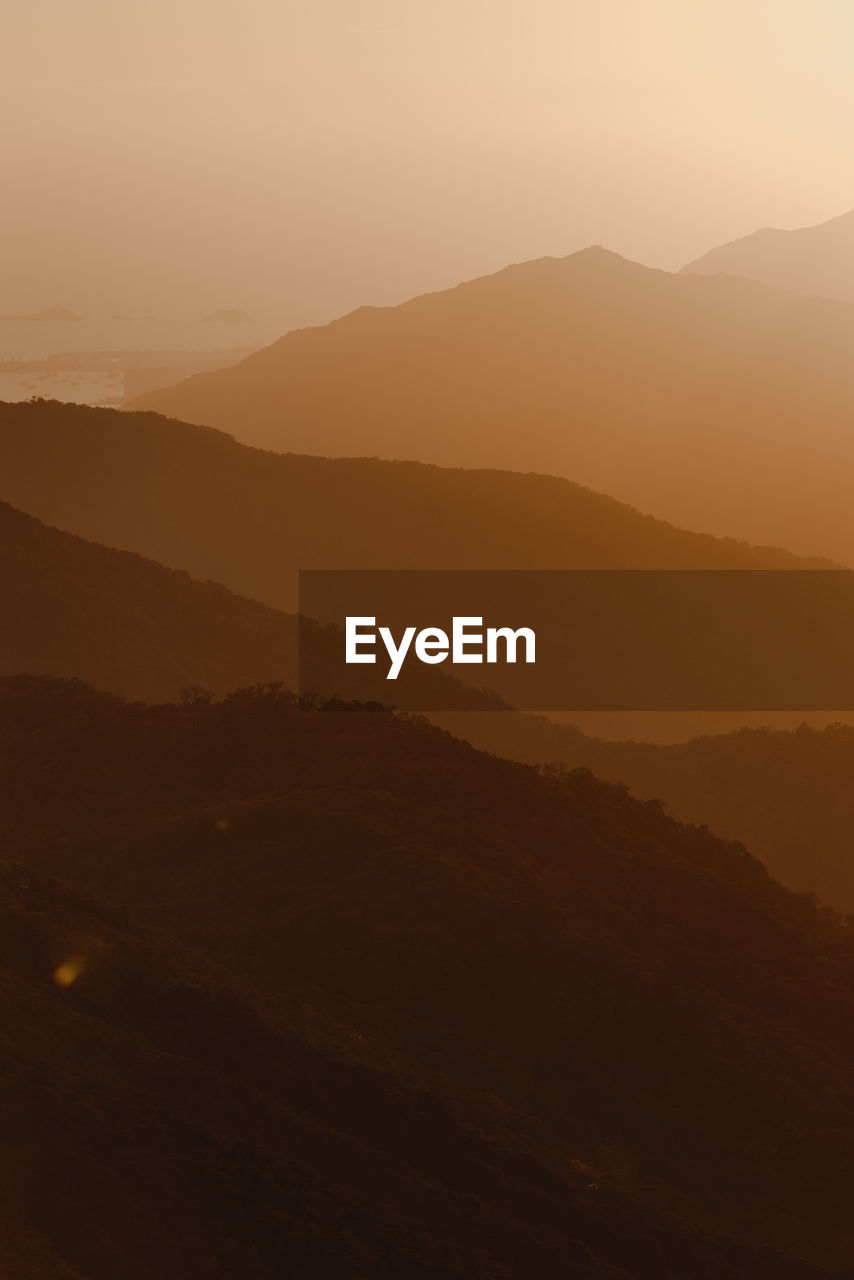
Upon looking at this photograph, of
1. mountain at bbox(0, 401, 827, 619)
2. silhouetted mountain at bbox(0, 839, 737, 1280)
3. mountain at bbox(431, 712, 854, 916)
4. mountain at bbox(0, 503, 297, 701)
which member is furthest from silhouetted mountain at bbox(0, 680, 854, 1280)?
mountain at bbox(0, 401, 827, 619)

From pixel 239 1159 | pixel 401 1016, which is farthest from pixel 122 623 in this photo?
pixel 239 1159

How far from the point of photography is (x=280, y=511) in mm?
57750

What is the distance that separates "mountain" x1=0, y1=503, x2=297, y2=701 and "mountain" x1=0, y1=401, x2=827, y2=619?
1191 cm

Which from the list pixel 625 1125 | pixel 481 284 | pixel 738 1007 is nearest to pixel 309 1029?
pixel 625 1125

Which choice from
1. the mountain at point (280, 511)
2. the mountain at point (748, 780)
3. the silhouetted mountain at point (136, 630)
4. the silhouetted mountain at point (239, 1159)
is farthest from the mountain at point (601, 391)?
the silhouetted mountain at point (239, 1159)

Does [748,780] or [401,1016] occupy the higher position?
[748,780]

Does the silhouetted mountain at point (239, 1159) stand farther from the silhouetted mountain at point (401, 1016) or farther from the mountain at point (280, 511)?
the mountain at point (280, 511)

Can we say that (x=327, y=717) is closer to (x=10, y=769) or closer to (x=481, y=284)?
(x=10, y=769)

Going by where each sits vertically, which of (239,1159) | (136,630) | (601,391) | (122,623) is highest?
(601,391)

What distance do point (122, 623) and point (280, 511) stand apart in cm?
2183

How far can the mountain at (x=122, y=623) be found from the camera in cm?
3484

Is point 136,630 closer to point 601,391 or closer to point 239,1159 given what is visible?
point 239,1159

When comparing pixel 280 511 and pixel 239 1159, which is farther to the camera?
pixel 280 511

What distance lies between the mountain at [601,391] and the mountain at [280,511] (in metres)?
48.8
